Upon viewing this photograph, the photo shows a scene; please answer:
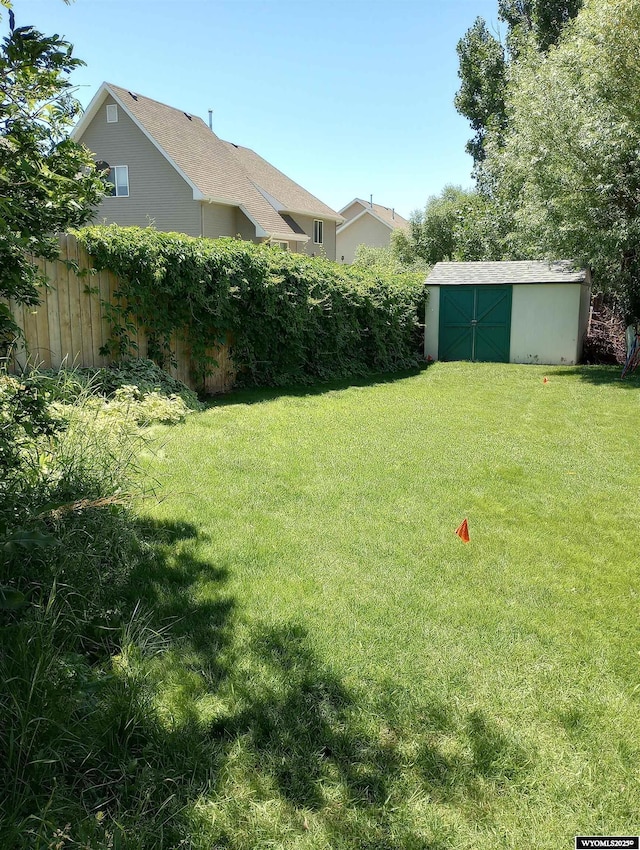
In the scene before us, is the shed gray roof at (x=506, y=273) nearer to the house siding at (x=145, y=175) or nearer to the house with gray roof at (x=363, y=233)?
the house siding at (x=145, y=175)

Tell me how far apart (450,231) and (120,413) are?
2467 centimetres

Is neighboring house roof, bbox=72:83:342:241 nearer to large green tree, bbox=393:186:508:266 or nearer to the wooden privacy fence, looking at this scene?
large green tree, bbox=393:186:508:266

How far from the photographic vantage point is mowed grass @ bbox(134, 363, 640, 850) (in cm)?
187

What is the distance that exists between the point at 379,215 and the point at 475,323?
25645 mm

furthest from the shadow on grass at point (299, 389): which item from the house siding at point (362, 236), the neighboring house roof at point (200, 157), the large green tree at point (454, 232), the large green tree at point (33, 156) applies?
the house siding at point (362, 236)

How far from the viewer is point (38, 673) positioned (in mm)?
2012

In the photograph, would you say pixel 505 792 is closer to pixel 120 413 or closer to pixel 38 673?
pixel 38 673

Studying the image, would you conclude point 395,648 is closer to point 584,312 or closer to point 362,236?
point 584,312

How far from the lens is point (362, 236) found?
37875mm

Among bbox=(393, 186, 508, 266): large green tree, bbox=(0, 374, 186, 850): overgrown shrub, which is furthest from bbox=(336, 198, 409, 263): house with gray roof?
bbox=(0, 374, 186, 850): overgrown shrub

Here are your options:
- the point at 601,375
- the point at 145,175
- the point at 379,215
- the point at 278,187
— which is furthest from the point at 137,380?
the point at 379,215

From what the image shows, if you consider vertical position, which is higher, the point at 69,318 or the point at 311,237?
the point at 311,237

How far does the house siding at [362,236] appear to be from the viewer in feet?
122

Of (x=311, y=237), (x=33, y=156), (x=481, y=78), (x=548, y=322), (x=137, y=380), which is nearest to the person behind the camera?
(x=33, y=156)
